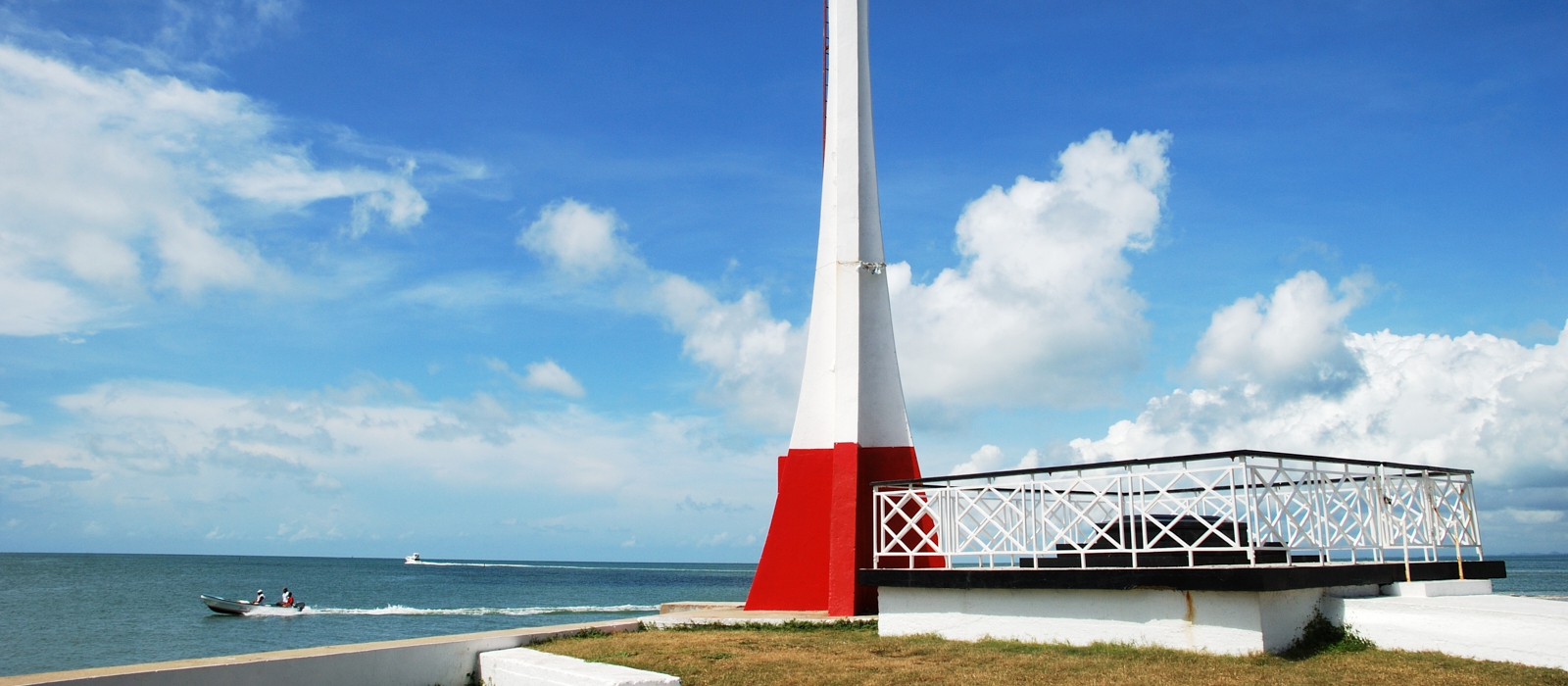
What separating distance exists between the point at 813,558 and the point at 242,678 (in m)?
8.09

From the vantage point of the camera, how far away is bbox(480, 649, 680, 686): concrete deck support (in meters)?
7.32

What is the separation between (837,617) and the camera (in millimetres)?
12766

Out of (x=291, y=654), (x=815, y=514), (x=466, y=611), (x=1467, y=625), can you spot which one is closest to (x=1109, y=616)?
(x=1467, y=625)

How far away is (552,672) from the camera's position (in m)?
7.86

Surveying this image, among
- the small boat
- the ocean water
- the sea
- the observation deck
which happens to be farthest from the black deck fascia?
the small boat

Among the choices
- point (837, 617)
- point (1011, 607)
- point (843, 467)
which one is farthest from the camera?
point (843, 467)

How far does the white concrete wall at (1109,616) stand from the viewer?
28.0 feet

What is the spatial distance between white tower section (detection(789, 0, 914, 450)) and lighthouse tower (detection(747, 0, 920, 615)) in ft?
0.05

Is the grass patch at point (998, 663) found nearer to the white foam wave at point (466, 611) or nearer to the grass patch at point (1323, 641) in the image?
the grass patch at point (1323, 641)

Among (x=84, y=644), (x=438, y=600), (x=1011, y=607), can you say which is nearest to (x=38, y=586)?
(x=438, y=600)

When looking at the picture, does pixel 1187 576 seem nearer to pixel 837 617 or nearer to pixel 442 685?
pixel 837 617

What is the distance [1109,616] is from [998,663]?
1.52m

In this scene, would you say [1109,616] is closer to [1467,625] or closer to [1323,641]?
[1323,641]

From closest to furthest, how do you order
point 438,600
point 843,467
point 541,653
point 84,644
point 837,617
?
point 541,653
point 837,617
point 843,467
point 84,644
point 438,600
